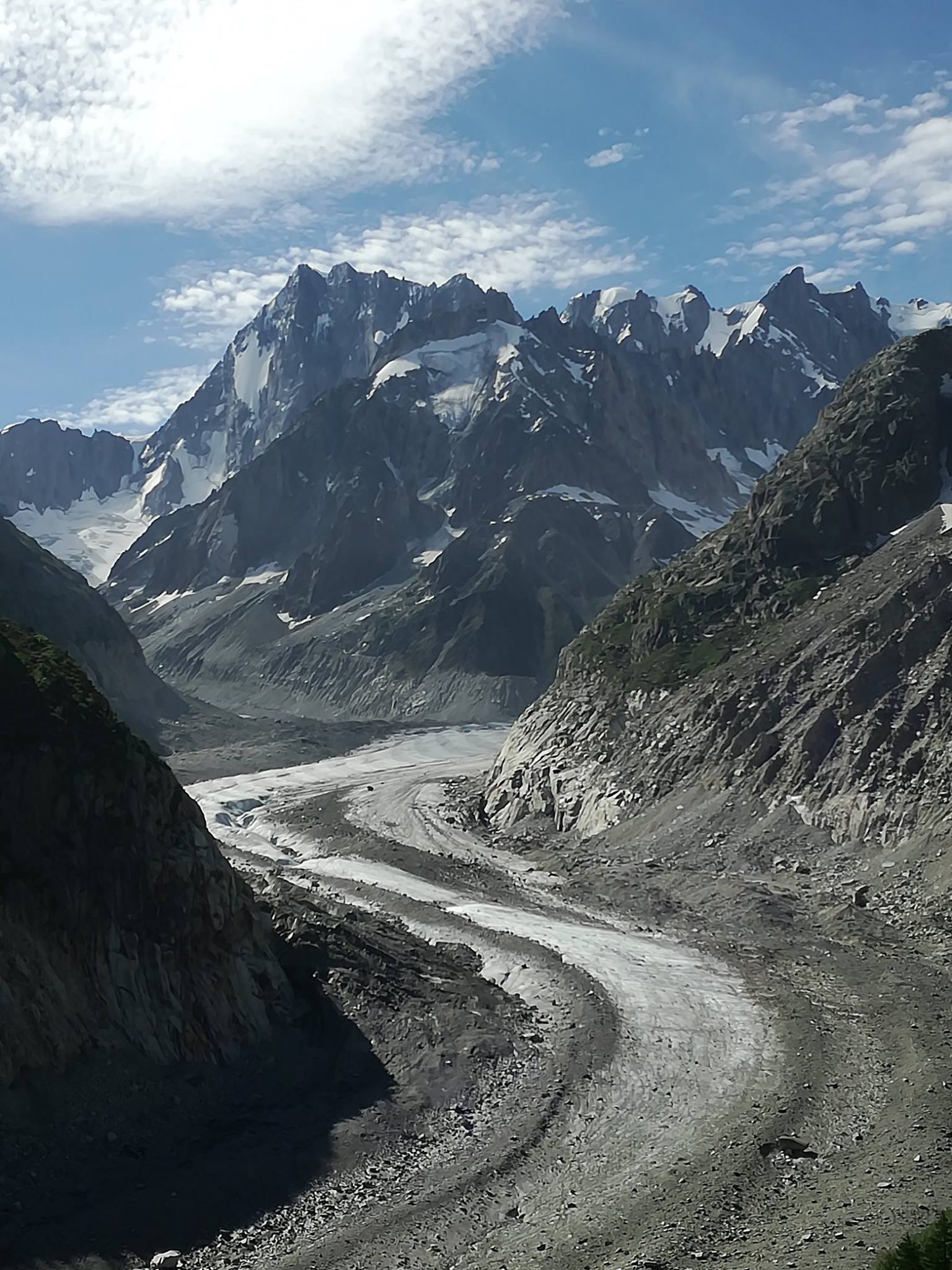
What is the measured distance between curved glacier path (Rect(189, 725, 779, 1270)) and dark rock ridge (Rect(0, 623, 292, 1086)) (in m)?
9.43

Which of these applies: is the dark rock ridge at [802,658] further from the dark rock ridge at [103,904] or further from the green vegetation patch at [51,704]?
the green vegetation patch at [51,704]

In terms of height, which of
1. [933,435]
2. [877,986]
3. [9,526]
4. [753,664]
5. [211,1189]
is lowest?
[877,986]

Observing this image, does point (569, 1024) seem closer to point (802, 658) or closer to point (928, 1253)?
point (928, 1253)

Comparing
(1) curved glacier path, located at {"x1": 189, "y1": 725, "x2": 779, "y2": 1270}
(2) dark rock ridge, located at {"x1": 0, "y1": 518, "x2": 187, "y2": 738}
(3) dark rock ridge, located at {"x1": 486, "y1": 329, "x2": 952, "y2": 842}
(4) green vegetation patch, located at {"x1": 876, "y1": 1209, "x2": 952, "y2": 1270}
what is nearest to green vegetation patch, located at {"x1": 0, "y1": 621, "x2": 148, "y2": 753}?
(1) curved glacier path, located at {"x1": 189, "y1": 725, "x2": 779, "y2": 1270}

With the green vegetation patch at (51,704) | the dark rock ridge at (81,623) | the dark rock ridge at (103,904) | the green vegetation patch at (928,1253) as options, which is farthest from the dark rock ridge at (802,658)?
the dark rock ridge at (81,623)

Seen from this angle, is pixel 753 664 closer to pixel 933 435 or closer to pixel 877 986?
pixel 933 435

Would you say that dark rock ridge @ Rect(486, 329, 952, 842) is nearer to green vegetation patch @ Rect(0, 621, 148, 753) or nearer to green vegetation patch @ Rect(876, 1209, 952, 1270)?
green vegetation patch @ Rect(0, 621, 148, 753)

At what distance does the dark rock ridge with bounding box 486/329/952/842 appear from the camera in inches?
2756

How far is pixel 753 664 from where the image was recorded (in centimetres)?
8194

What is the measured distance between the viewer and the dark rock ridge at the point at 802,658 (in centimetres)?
7000

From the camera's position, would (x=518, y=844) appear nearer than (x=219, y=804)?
Result: Yes

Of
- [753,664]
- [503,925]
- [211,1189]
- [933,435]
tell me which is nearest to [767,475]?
[933,435]

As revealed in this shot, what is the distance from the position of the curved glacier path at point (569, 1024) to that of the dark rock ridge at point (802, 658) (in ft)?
36.7

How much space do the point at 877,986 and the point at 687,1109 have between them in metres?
14.0
